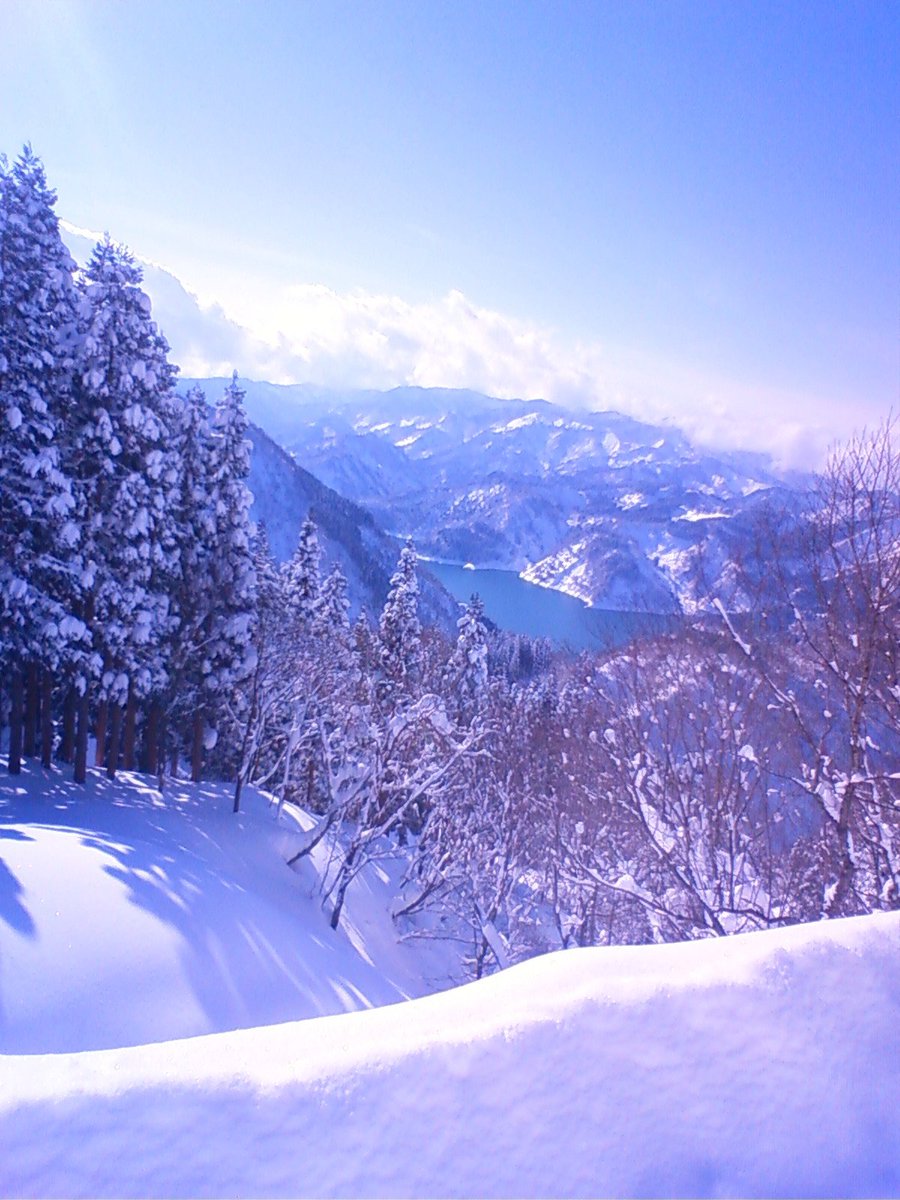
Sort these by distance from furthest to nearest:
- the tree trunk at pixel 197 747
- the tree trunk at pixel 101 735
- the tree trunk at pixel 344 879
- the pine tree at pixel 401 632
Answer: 1. the pine tree at pixel 401 632
2. the tree trunk at pixel 197 747
3. the tree trunk at pixel 101 735
4. the tree trunk at pixel 344 879

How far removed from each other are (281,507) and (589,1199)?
10929 cm

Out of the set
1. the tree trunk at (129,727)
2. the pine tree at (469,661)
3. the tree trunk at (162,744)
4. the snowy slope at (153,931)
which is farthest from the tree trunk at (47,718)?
the pine tree at (469,661)

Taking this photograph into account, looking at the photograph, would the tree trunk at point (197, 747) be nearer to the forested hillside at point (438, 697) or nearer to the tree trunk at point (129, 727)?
the forested hillside at point (438, 697)

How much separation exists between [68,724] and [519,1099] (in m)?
14.7

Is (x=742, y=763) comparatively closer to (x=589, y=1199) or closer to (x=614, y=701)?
(x=614, y=701)

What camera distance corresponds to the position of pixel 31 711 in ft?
47.8

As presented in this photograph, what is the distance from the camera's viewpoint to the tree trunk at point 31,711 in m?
13.9

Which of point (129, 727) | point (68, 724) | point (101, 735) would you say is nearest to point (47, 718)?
point (68, 724)

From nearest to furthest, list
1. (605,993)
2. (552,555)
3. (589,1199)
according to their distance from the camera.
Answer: (589,1199), (605,993), (552,555)

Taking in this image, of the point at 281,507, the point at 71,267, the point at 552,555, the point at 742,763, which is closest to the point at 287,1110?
the point at 742,763

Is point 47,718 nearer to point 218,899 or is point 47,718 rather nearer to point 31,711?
point 31,711

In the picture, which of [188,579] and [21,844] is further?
[188,579]

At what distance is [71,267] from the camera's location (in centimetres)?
1233

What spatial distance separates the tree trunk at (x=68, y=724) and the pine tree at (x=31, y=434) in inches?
64.2
